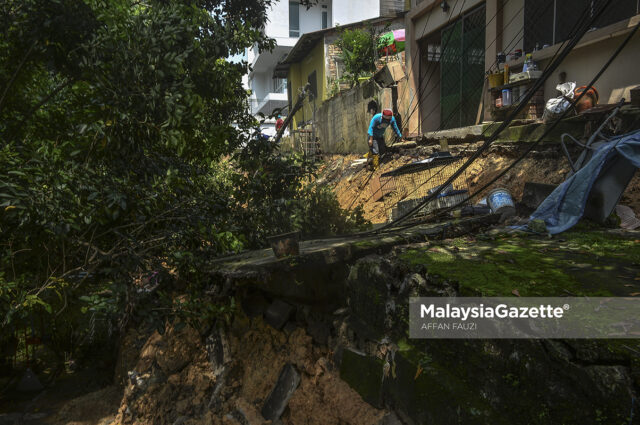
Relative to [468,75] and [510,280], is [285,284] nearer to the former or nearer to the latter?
[510,280]

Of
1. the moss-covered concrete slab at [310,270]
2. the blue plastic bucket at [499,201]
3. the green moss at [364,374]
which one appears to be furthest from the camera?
the blue plastic bucket at [499,201]

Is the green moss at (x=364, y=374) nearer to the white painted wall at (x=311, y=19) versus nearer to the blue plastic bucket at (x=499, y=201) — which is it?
the blue plastic bucket at (x=499, y=201)

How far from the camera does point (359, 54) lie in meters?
15.2

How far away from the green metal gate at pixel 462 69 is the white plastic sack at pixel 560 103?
3085mm

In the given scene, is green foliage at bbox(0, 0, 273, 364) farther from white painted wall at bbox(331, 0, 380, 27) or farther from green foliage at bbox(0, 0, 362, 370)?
white painted wall at bbox(331, 0, 380, 27)

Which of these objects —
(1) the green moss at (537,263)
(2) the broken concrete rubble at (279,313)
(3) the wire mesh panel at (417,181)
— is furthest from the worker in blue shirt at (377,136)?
(2) the broken concrete rubble at (279,313)

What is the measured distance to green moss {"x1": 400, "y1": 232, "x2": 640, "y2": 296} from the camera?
2674 millimetres

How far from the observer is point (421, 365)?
9.62ft

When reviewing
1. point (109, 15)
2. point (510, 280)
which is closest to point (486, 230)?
point (510, 280)

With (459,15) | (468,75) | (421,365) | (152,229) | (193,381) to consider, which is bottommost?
(193,381)

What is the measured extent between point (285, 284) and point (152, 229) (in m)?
1.43

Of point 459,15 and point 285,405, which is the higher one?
point 459,15

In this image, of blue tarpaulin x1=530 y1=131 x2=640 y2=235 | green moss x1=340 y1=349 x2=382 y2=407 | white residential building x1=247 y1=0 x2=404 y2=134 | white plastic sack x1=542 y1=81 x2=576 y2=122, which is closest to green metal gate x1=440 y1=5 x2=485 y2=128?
white plastic sack x1=542 y1=81 x2=576 y2=122

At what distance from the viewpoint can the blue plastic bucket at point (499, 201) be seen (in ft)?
17.1
